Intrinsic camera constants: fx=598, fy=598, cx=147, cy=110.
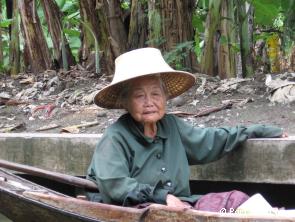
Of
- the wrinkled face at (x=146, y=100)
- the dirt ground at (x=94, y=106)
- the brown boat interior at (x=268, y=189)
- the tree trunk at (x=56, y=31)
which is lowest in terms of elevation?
the brown boat interior at (x=268, y=189)

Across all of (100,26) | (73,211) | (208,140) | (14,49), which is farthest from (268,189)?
(14,49)

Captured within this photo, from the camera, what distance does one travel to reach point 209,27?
476 centimetres

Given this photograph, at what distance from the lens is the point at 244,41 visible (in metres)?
4.82

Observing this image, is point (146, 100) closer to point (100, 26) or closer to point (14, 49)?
point (100, 26)

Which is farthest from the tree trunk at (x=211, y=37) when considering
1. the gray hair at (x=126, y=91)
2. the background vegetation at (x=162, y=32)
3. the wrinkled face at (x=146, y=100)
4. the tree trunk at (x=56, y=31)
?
the wrinkled face at (x=146, y=100)

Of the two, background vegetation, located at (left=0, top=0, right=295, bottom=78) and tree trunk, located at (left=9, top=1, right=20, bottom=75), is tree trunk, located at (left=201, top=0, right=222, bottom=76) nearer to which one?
background vegetation, located at (left=0, top=0, right=295, bottom=78)

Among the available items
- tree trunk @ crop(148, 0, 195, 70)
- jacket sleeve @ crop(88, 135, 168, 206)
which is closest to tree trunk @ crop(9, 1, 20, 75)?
tree trunk @ crop(148, 0, 195, 70)

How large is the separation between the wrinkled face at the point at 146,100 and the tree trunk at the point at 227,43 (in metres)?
2.22

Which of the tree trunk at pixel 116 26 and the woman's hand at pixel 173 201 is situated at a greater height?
the tree trunk at pixel 116 26

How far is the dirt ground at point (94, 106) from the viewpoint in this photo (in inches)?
148

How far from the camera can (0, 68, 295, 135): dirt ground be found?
3.75 meters

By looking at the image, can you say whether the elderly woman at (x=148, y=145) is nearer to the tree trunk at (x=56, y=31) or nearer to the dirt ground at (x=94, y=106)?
the dirt ground at (x=94, y=106)

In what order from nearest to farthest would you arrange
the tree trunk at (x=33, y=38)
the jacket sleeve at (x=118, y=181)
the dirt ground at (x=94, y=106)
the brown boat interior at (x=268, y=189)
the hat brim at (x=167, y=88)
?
the jacket sleeve at (x=118, y=181) < the hat brim at (x=167, y=88) < the brown boat interior at (x=268, y=189) < the dirt ground at (x=94, y=106) < the tree trunk at (x=33, y=38)

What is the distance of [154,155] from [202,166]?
0.69m
